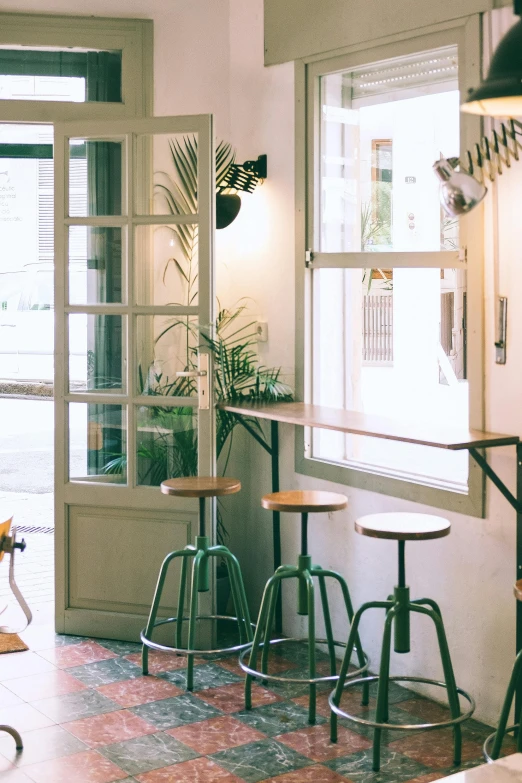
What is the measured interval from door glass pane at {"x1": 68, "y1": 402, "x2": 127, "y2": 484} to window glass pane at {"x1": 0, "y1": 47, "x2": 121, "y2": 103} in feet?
4.81

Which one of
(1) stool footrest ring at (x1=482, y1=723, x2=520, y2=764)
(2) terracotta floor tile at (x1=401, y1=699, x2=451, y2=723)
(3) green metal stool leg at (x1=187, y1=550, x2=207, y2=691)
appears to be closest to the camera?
(1) stool footrest ring at (x1=482, y1=723, x2=520, y2=764)

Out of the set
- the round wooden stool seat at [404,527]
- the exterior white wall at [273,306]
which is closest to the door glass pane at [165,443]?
the exterior white wall at [273,306]

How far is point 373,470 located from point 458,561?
2.01 feet

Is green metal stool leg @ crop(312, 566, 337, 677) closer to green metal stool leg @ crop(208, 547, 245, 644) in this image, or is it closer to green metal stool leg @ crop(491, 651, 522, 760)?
green metal stool leg @ crop(208, 547, 245, 644)

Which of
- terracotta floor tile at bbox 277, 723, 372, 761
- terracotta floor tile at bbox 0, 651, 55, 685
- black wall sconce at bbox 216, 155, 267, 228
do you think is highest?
black wall sconce at bbox 216, 155, 267, 228

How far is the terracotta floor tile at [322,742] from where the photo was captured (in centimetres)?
343

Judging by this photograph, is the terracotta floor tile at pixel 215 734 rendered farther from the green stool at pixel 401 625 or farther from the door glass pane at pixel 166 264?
the door glass pane at pixel 166 264

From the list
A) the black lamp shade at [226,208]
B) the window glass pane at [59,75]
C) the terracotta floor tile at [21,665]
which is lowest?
the terracotta floor tile at [21,665]

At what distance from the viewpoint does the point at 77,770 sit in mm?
3273

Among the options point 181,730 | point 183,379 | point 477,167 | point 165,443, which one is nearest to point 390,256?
point 477,167

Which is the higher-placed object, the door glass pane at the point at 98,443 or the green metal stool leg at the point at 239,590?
the door glass pane at the point at 98,443

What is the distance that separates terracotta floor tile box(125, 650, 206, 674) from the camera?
4.27 m

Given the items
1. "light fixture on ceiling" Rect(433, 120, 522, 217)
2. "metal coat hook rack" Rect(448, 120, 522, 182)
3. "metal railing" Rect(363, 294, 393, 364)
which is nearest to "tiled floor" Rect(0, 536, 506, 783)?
"metal railing" Rect(363, 294, 393, 364)

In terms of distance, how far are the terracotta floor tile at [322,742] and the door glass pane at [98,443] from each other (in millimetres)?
1494
